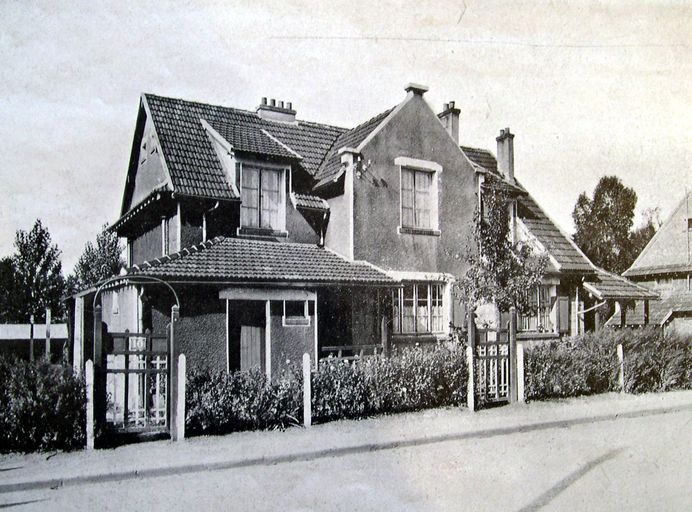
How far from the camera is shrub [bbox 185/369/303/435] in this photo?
10250mm

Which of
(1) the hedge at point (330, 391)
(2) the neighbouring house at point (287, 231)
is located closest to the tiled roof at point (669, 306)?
(2) the neighbouring house at point (287, 231)

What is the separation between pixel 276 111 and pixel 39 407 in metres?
13.4

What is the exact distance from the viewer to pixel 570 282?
2150 cm

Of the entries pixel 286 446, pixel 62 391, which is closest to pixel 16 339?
pixel 62 391

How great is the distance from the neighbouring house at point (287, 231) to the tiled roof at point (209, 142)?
0.16ft

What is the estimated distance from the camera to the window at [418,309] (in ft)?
55.1

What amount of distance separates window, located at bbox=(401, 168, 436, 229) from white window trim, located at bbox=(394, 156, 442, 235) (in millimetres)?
64

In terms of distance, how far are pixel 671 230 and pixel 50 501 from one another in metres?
31.4

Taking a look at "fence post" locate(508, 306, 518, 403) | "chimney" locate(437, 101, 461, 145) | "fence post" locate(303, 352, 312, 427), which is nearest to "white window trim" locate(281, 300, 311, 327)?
"fence post" locate(303, 352, 312, 427)

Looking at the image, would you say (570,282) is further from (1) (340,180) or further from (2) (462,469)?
(2) (462,469)

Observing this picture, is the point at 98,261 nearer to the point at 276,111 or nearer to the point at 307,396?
the point at 276,111

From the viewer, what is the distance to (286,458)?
8.98 meters

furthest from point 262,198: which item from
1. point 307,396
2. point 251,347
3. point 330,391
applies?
point 307,396

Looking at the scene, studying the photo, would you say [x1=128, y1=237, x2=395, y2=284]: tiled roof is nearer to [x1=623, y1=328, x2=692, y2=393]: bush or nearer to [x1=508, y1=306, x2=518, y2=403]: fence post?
[x1=508, y1=306, x2=518, y2=403]: fence post
